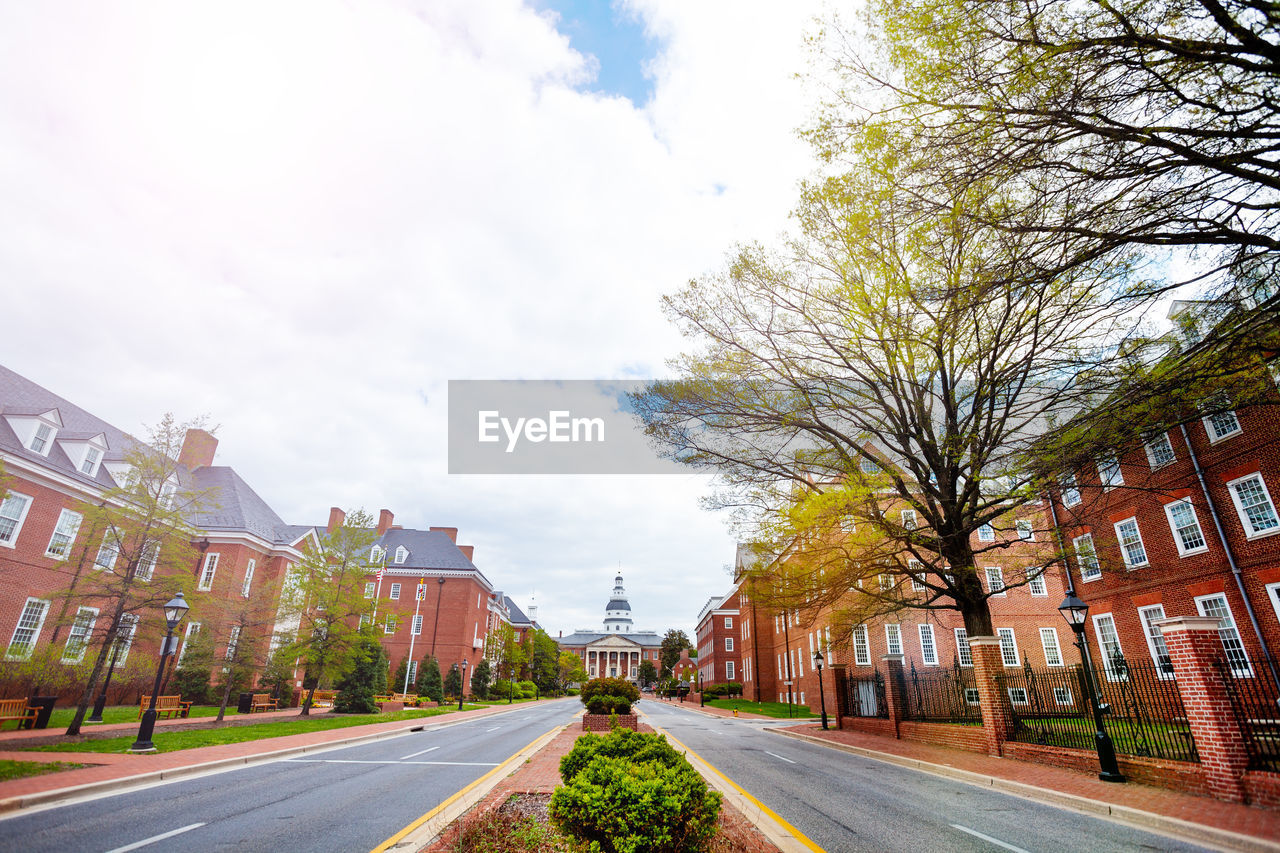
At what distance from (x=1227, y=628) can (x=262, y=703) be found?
40.9 meters

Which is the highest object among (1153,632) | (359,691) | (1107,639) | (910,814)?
(1153,632)

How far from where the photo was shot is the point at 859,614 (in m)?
17.7

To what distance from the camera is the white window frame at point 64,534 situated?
24516 mm

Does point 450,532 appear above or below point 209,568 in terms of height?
above

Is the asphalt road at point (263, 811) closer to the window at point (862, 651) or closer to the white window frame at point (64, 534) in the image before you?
the white window frame at point (64, 534)

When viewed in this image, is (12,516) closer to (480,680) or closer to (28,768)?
(28,768)

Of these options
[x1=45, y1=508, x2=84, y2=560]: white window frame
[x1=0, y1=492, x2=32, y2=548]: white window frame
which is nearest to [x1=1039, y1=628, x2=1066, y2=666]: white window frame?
[x1=45, y1=508, x2=84, y2=560]: white window frame

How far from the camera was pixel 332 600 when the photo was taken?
26703 mm

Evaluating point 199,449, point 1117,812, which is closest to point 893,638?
point 1117,812

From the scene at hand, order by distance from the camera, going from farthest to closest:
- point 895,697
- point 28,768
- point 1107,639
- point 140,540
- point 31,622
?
point 1107,639 < point 31,622 < point 895,697 < point 140,540 < point 28,768

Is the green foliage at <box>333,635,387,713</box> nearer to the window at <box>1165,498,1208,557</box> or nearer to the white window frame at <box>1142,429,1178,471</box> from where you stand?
the window at <box>1165,498,1208,557</box>

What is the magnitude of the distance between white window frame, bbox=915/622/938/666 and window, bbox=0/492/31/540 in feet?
140

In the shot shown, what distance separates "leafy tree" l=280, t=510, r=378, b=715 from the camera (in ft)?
86.0

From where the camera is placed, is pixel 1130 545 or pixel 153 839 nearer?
pixel 153 839
